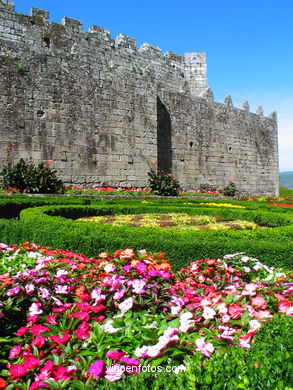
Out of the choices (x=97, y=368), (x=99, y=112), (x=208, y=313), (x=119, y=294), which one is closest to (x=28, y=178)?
(x=99, y=112)

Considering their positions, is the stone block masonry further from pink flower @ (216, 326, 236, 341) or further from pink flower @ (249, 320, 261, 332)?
pink flower @ (249, 320, 261, 332)

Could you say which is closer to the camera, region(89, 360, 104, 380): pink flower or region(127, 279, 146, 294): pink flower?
region(89, 360, 104, 380): pink flower

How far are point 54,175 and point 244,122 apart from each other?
1487 centimetres

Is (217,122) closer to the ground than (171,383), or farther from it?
farther from it

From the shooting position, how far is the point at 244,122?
23719mm

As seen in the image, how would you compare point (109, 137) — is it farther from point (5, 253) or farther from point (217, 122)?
point (5, 253)

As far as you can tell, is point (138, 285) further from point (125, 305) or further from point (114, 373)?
point (114, 373)

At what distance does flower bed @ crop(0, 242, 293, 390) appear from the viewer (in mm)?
2324

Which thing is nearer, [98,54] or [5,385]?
[5,385]

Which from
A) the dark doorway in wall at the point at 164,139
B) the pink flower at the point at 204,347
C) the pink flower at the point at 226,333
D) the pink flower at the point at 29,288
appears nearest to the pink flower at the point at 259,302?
the pink flower at the point at 226,333

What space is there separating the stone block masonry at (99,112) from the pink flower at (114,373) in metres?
11.2

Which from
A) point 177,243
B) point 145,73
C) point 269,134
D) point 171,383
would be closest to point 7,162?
point 145,73

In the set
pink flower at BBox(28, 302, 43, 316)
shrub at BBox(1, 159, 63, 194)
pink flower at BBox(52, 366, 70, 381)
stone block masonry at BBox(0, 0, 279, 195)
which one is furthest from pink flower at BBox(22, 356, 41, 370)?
stone block masonry at BBox(0, 0, 279, 195)

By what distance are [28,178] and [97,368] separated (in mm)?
10425
